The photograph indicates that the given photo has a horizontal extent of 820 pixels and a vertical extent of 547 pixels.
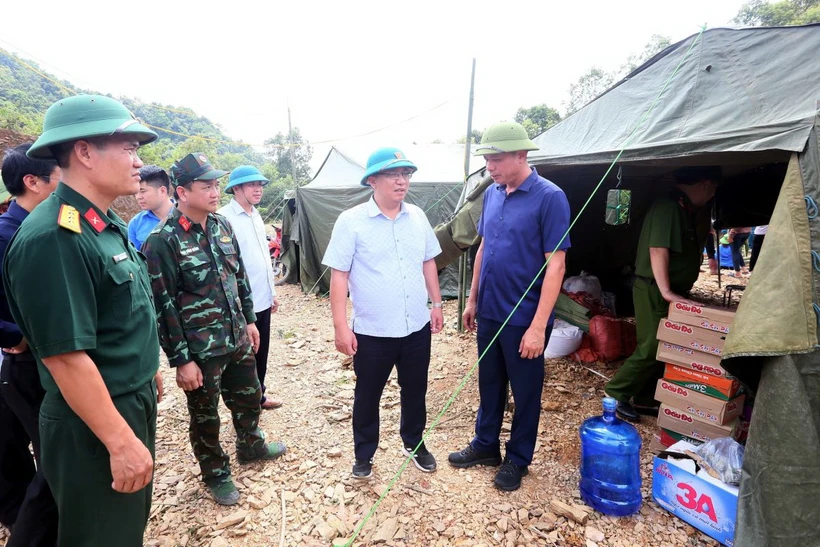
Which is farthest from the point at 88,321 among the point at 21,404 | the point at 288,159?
the point at 288,159

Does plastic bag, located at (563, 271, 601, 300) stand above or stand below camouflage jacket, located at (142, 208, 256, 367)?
below

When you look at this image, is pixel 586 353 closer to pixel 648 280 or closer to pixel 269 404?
pixel 648 280

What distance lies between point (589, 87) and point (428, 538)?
24168 millimetres

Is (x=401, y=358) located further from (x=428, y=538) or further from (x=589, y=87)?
(x=589, y=87)

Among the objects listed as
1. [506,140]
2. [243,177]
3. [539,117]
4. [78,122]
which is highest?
[539,117]

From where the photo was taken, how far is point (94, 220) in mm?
1355

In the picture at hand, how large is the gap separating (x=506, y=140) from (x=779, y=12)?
2257cm

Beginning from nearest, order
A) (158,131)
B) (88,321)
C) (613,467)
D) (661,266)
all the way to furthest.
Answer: (88,321), (613,467), (661,266), (158,131)

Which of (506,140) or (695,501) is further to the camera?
(506,140)

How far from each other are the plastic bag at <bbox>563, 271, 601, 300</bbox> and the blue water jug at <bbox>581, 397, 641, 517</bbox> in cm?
287

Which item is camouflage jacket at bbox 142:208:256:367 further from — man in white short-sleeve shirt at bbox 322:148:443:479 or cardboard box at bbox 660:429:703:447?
cardboard box at bbox 660:429:703:447

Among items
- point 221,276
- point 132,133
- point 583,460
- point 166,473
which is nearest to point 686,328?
point 583,460

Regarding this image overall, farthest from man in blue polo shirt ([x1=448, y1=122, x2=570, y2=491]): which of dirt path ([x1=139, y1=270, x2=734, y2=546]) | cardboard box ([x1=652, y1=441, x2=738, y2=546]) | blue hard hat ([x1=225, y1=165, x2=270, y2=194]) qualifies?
blue hard hat ([x1=225, y1=165, x2=270, y2=194])

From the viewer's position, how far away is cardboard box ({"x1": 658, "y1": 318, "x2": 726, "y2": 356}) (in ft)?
8.85
